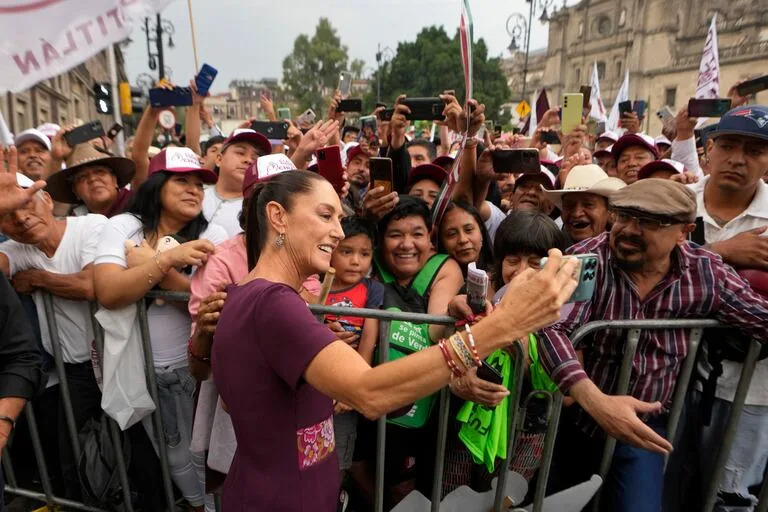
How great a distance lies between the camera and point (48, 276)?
259 cm

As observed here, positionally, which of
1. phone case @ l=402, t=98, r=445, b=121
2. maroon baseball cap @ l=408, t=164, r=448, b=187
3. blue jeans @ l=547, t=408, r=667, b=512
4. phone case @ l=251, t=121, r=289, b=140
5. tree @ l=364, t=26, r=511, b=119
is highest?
tree @ l=364, t=26, r=511, b=119

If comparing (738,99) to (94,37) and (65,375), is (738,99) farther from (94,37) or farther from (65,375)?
(65,375)

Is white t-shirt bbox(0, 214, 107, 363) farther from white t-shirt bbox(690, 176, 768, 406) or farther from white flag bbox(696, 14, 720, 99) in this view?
white flag bbox(696, 14, 720, 99)

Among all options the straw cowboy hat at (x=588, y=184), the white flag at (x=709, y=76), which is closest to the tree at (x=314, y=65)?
the white flag at (x=709, y=76)

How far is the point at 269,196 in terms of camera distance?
1.69 metres

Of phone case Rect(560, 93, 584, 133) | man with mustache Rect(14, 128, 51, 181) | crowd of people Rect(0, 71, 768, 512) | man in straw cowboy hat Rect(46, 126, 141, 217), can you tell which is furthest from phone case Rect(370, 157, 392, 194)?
man with mustache Rect(14, 128, 51, 181)

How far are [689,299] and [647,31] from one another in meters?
65.3

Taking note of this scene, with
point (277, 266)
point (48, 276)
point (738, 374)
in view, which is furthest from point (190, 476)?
point (738, 374)

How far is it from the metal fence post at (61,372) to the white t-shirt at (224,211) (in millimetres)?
1073

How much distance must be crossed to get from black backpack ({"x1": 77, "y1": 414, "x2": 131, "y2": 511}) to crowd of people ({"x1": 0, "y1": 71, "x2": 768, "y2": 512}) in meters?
0.05

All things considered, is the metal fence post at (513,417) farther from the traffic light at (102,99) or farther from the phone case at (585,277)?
the traffic light at (102,99)

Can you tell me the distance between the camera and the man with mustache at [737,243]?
2.43 meters

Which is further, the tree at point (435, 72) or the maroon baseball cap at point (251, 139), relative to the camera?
the tree at point (435, 72)

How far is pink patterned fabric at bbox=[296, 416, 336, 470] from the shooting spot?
1610 millimetres
